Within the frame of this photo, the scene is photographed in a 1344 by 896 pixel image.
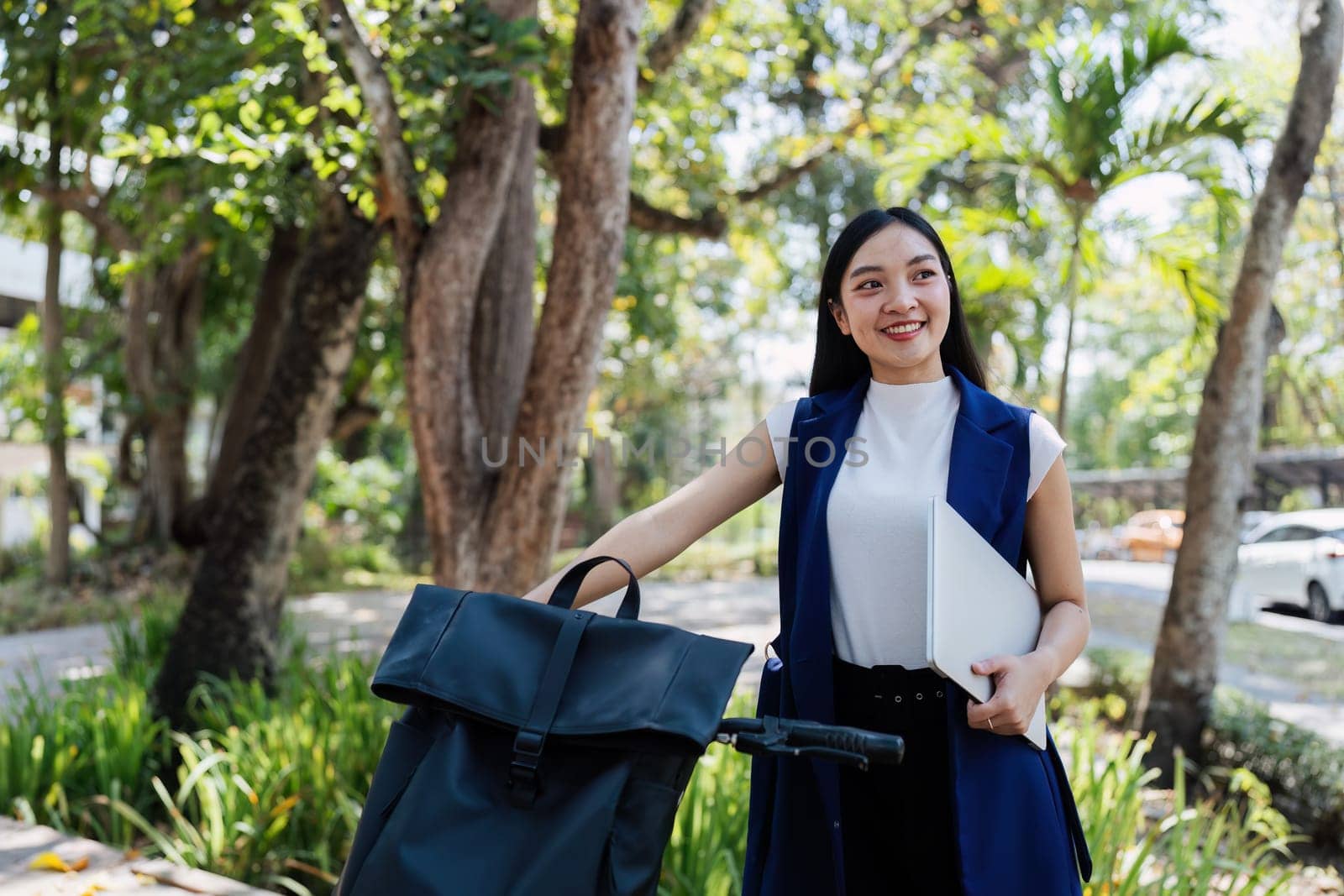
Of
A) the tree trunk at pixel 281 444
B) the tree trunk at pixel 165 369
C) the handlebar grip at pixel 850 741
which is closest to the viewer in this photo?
the handlebar grip at pixel 850 741

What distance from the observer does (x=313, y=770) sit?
11.4ft

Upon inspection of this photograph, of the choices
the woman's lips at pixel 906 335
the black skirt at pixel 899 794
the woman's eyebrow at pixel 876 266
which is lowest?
the black skirt at pixel 899 794

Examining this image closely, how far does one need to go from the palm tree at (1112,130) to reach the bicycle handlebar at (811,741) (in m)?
5.08

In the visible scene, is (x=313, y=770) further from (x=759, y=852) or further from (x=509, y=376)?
(x=759, y=852)

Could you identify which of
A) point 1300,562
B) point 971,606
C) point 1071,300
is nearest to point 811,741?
point 971,606

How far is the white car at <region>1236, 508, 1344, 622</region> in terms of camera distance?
529 inches

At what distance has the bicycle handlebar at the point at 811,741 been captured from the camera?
126cm

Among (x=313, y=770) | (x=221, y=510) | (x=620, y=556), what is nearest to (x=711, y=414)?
(x=221, y=510)

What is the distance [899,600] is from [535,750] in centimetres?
58

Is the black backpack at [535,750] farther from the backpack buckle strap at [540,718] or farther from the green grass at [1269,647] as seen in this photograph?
the green grass at [1269,647]

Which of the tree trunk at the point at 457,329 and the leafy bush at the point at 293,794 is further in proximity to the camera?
the tree trunk at the point at 457,329

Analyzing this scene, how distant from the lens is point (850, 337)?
180 centimetres

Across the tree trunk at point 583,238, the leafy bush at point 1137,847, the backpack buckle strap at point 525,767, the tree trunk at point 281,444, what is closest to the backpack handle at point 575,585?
the backpack buckle strap at point 525,767

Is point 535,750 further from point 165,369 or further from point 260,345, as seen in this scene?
point 165,369
